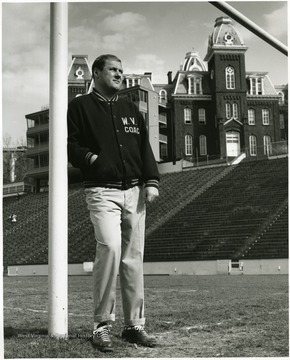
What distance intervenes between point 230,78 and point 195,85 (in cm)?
344

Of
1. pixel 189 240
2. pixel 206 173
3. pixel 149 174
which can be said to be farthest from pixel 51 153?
pixel 206 173

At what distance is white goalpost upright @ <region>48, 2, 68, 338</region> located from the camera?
3.87 metres

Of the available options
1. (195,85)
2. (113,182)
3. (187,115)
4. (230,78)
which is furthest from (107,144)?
(195,85)

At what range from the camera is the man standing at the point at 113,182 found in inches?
152

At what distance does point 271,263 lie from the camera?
817 inches

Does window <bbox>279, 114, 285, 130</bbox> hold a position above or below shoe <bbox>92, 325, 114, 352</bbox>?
above

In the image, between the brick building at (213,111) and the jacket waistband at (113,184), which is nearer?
the jacket waistband at (113,184)

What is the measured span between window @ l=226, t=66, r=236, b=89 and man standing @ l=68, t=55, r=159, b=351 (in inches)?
2012

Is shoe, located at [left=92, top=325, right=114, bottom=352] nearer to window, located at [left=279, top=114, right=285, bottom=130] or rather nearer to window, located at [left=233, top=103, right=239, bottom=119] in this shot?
window, located at [left=233, top=103, right=239, bottom=119]

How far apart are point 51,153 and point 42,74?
4.82 ft

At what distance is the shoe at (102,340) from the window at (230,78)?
51698 mm

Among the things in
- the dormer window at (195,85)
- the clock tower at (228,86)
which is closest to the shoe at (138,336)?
the clock tower at (228,86)

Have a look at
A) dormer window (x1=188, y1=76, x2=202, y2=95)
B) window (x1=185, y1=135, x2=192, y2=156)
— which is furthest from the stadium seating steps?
dormer window (x1=188, y1=76, x2=202, y2=95)

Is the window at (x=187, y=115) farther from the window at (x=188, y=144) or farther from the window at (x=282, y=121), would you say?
the window at (x=282, y=121)
